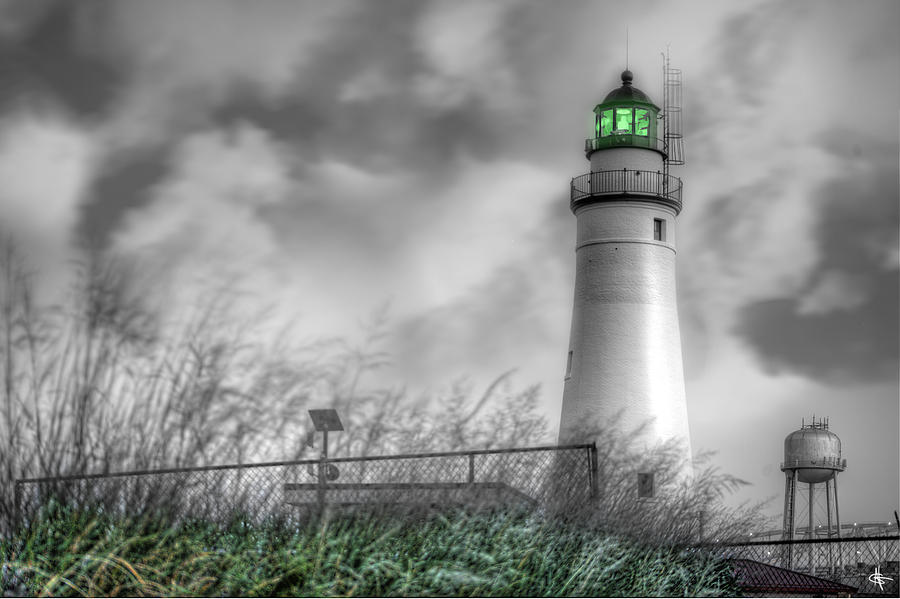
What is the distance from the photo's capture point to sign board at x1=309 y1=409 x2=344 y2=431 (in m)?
6.16

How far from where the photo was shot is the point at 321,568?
5.42m

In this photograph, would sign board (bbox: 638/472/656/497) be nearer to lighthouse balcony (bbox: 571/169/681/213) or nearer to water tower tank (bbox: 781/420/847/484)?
lighthouse balcony (bbox: 571/169/681/213)

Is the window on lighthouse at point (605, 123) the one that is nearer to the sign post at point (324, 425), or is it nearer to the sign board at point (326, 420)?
the sign post at point (324, 425)

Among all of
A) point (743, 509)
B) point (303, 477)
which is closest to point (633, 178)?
point (743, 509)

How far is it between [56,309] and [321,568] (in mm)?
1744

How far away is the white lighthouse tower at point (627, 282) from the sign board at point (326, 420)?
52.9 ft

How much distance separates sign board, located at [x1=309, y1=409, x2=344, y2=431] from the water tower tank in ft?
108

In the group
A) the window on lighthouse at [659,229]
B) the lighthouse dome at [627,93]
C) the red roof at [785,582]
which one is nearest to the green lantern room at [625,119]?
the lighthouse dome at [627,93]

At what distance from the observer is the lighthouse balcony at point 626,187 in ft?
81.2

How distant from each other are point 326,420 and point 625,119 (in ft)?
66.8

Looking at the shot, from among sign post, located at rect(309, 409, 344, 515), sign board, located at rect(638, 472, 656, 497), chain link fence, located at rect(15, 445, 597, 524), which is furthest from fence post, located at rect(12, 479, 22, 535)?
sign board, located at rect(638, 472, 656, 497)

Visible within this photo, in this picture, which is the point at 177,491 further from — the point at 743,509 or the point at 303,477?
the point at 743,509

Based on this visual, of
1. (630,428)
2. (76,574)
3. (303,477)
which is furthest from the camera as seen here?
(630,428)

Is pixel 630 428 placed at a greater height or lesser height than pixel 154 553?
greater
